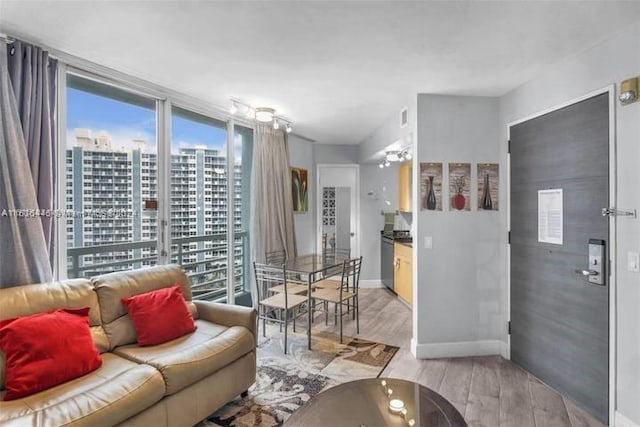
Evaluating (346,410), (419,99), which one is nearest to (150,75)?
(419,99)

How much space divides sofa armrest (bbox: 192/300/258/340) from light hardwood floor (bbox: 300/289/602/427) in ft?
4.21

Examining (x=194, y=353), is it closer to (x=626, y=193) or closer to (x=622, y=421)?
(x=622, y=421)

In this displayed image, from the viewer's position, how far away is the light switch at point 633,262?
6.74 ft

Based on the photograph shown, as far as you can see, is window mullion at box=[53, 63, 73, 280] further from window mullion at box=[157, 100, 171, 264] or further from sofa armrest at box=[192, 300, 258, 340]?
sofa armrest at box=[192, 300, 258, 340]

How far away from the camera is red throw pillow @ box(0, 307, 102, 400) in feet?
5.71

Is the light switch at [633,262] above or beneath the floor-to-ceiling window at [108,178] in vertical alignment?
beneath

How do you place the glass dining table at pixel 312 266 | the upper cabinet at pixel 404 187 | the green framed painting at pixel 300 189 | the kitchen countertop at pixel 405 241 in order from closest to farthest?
1. the glass dining table at pixel 312 266
2. the kitchen countertop at pixel 405 241
3. the green framed painting at pixel 300 189
4. the upper cabinet at pixel 404 187

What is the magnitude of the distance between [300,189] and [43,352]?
3.86 m

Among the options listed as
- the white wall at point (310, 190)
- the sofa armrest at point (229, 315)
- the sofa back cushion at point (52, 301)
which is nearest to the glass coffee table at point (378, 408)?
the sofa armrest at point (229, 315)

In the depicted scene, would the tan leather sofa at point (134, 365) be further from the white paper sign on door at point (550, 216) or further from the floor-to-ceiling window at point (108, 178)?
the white paper sign on door at point (550, 216)

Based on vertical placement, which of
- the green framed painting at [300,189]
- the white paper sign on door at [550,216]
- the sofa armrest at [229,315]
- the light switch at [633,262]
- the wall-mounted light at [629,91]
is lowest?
the sofa armrest at [229,315]

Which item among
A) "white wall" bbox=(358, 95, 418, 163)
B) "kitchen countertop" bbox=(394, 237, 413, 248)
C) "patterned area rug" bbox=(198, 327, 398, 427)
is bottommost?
"patterned area rug" bbox=(198, 327, 398, 427)

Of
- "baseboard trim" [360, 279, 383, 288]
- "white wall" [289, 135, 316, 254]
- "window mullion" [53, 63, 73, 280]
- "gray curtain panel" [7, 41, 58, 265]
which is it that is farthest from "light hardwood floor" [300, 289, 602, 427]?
"gray curtain panel" [7, 41, 58, 265]

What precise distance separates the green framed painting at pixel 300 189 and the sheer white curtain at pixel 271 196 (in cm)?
32
